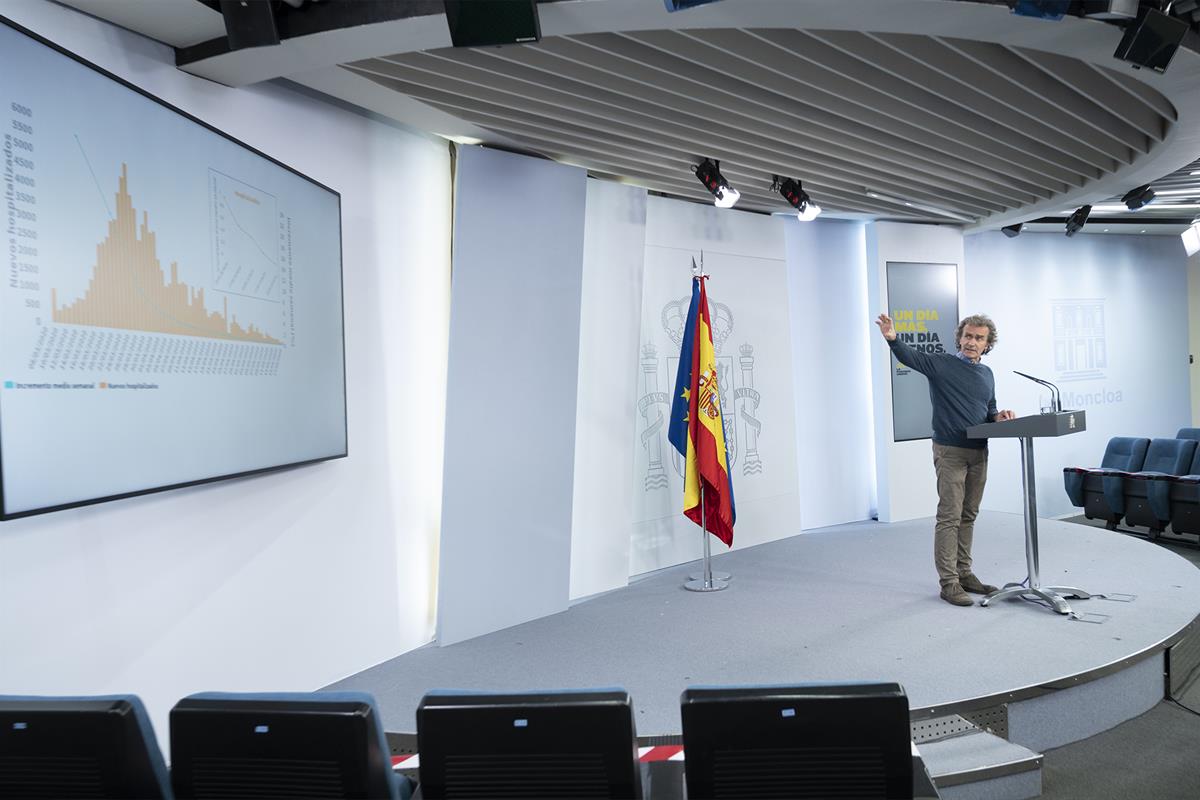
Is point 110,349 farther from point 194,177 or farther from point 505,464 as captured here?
point 505,464

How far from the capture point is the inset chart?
290 cm

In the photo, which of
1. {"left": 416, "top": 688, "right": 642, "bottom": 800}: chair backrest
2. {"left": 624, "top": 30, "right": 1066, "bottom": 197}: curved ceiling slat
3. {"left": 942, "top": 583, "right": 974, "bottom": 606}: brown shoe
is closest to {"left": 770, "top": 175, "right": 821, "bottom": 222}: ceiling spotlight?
{"left": 624, "top": 30, "right": 1066, "bottom": 197}: curved ceiling slat

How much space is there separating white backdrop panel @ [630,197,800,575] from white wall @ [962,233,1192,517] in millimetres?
2695

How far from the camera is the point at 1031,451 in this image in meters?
4.19

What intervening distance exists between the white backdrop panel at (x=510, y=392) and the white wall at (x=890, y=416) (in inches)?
144

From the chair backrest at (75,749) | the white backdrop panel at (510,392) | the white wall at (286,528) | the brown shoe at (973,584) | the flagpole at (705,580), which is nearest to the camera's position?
the chair backrest at (75,749)

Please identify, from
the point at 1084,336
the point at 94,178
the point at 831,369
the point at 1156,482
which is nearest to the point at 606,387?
the point at 831,369

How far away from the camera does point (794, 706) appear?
1499mm

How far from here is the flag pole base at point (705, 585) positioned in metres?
5.38

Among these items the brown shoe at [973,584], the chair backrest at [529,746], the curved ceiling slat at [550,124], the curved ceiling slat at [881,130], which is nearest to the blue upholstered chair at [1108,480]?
the curved ceiling slat at [881,130]

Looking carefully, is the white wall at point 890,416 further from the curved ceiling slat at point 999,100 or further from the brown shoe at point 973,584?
the brown shoe at point 973,584

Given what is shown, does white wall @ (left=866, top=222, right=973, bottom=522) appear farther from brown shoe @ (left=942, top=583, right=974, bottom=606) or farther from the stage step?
the stage step

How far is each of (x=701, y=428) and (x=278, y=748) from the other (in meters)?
3.99

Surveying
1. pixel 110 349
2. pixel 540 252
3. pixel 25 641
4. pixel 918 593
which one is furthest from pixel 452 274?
pixel 918 593
